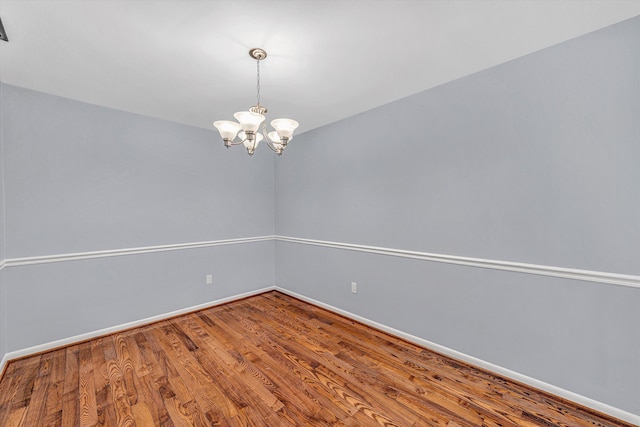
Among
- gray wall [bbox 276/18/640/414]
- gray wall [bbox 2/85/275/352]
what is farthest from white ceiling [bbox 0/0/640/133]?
gray wall [bbox 2/85/275/352]

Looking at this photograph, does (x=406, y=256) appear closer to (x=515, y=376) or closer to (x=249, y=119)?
(x=515, y=376)

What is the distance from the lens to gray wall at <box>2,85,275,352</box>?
89.9 inches

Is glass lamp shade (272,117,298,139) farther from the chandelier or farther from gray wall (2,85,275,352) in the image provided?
gray wall (2,85,275,352)

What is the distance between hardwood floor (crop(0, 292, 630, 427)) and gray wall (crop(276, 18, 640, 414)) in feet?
0.95

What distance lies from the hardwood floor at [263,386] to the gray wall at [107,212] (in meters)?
0.37

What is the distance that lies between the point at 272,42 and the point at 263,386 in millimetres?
2370

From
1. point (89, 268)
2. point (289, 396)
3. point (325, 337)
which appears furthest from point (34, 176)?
point (325, 337)

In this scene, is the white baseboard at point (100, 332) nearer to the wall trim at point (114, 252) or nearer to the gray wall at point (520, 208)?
the wall trim at point (114, 252)

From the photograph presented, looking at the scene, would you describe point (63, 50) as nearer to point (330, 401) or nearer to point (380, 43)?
point (380, 43)

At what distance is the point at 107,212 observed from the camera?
2.68 meters

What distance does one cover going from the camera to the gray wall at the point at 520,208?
1551mm

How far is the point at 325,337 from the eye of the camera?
2.60 meters

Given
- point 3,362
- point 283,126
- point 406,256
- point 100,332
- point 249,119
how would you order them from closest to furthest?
point 249,119
point 283,126
point 3,362
point 406,256
point 100,332

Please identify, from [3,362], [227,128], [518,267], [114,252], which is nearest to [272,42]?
[227,128]
